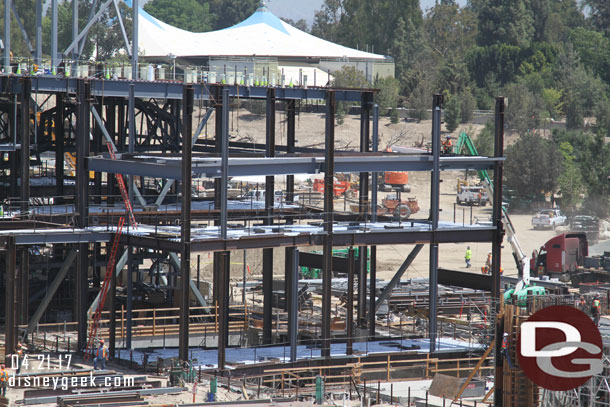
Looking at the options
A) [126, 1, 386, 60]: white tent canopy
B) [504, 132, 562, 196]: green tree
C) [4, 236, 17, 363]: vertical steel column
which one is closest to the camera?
[4, 236, 17, 363]: vertical steel column

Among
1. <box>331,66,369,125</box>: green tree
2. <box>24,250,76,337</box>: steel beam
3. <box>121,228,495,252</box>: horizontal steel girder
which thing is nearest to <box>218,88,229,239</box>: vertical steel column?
<box>121,228,495,252</box>: horizontal steel girder

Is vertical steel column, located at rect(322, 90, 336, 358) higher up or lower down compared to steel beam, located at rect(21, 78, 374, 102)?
lower down

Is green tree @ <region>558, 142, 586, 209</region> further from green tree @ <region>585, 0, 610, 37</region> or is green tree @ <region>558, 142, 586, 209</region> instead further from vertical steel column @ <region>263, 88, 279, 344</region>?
green tree @ <region>585, 0, 610, 37</region>

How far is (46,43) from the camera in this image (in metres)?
158

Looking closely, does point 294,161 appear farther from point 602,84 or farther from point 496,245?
point 602,84

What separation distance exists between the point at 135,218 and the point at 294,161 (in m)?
9.08

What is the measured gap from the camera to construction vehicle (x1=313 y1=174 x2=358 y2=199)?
101m

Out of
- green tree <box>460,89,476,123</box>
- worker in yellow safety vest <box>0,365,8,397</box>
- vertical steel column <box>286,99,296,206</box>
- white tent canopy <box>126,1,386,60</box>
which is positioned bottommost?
worker in yellow safety vest <box>0,365,8,397</box>

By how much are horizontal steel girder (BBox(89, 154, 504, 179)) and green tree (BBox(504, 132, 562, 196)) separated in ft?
178

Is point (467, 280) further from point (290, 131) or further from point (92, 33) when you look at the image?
point (92, 33)

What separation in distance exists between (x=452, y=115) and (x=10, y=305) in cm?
8035

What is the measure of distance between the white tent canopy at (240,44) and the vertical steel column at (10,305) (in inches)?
3593

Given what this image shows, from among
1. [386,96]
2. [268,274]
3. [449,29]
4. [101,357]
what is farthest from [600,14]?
[101,357]

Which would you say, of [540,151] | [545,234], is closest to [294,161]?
[545,234]
